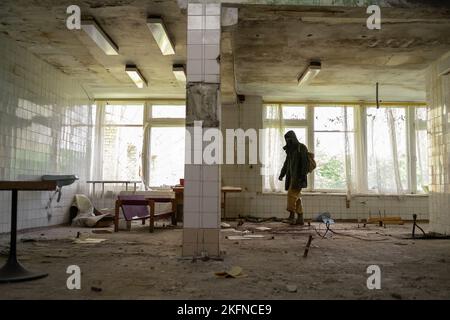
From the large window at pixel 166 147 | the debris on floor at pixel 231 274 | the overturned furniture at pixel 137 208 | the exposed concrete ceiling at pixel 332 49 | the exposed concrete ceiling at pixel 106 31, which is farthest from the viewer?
the large window at pixel 166 147

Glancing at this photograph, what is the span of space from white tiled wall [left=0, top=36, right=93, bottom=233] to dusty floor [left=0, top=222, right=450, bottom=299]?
4.05ft

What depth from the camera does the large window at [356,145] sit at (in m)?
9.56

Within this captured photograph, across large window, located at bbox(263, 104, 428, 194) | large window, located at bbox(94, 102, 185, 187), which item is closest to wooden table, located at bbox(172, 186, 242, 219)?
large window, located at bbox(263, 104, 428, 194)

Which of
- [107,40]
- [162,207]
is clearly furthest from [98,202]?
[107,40]

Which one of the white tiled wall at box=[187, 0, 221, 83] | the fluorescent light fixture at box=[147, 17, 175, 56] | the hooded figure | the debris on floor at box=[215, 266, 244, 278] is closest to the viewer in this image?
the debris on floor at box=[215, 266, 244, 278]

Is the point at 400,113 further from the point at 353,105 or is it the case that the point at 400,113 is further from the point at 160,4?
the point at 160,4

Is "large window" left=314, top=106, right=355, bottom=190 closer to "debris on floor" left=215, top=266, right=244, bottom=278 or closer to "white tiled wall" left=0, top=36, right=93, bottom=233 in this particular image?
"white tiled wall" left=0, top=36, right=93, bottom=233

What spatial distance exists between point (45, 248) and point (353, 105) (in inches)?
312

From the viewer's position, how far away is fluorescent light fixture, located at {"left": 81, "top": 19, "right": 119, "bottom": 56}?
533cm

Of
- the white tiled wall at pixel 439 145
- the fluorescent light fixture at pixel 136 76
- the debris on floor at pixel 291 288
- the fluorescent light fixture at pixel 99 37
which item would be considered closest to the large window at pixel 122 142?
the fluorescent light fixture at pixel 136 76

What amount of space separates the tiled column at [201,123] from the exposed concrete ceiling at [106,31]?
1.72 ft

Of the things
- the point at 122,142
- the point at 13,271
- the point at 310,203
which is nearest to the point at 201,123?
the point at 13,271

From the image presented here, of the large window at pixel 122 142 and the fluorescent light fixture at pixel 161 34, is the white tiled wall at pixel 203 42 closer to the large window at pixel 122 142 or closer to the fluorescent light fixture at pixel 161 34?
the fluorescent light fixture at pixel 161 34
